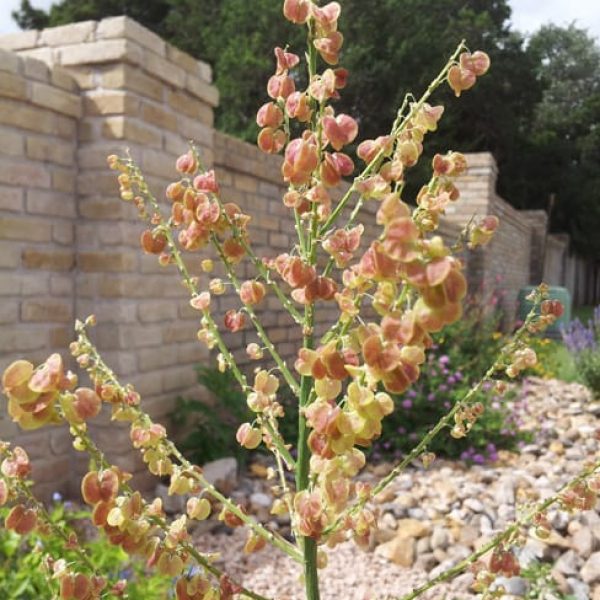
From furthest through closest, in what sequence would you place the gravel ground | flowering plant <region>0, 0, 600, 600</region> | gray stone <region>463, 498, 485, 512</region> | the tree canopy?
1. the tree canopy
2. gray stone <region>463, 498, 485, 512</region>
3. the gravel ground
4. flowering plant <region>0, 0, 600, 600</region>

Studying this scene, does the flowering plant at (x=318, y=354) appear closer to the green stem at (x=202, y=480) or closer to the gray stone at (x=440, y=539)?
the green stem at (x=202, y=480)

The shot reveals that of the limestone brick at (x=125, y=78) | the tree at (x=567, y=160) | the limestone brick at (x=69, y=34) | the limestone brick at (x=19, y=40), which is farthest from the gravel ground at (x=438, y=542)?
the tree at (x=567, y=160)

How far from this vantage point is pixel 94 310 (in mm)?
3021

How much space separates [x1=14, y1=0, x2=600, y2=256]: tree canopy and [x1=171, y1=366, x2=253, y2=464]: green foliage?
9.64 metres

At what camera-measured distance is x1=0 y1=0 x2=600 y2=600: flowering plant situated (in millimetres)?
611

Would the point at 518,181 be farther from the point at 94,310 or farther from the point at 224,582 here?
the point at 224,582

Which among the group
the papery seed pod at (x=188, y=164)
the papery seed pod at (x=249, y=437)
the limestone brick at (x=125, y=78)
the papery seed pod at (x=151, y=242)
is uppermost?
the limestone brick at (x=125, y=78)

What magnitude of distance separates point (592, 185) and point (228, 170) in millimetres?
17625

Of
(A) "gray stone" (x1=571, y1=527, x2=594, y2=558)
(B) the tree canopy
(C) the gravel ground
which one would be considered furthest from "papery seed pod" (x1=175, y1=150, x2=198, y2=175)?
(B) the tree canopy

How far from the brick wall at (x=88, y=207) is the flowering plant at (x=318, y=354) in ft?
6.09

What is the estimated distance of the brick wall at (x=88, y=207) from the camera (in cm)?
279

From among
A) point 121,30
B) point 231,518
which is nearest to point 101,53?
point 121,30

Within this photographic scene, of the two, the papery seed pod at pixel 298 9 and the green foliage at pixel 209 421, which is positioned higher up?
the papery seed pod at pixel 298 9

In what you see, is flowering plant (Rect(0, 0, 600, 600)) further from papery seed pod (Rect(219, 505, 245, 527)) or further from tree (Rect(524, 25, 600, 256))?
tree (Rect(524, 25, 600, 256))
